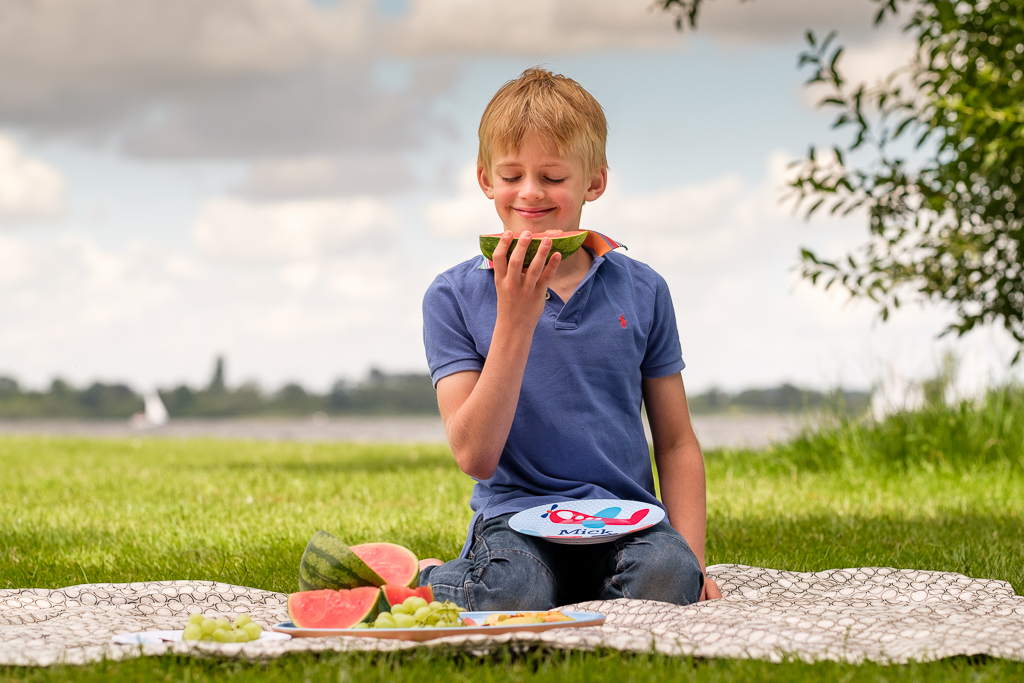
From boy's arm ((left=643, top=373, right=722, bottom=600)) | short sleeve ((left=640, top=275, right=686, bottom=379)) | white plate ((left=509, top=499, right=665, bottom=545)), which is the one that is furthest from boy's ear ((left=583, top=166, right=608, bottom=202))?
white plate ((left=509, top=499, right=665, bottom=545))

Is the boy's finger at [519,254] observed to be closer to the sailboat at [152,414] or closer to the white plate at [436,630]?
the white plate at [436,630]

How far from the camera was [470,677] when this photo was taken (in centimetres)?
229

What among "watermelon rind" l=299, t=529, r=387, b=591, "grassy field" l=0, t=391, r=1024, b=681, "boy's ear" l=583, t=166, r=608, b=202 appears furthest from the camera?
"boy's ear" l=583, t=166, r=608, b=202

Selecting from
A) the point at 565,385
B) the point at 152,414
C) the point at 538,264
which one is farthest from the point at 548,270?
the point at 152,414

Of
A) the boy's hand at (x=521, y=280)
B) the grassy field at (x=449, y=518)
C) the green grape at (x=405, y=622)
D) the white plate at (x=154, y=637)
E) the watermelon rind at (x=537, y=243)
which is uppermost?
the watermelon rind at (x=537, y=243)

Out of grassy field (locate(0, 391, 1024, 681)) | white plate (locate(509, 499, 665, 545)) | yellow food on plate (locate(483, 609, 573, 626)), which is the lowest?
grassy field (locate(0, 391, 1024, 681))

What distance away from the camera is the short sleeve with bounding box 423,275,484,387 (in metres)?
3.17

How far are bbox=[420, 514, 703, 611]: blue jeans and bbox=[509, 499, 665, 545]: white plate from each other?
0.06 meters

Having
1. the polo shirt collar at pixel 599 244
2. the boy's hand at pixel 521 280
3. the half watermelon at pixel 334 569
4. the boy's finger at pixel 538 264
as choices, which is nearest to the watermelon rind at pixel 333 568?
the half watermelon at pixel 334 569

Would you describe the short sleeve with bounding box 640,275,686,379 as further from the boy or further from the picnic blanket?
the picnic blanket

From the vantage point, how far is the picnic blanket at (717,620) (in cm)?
242

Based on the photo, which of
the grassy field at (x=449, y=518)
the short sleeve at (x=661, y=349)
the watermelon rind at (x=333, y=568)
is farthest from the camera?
the short sleeve at (x=661, y=349)

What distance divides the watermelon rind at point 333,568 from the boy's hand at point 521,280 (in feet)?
2.78

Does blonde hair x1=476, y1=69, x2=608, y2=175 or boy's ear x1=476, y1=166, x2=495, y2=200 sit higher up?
blonde hair x1=476, y1=69, x2=608, y2=175
